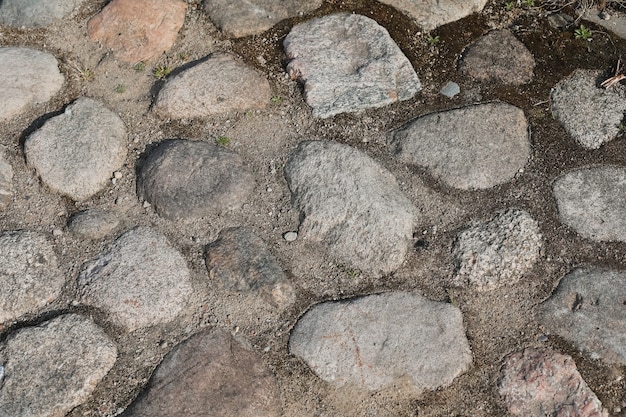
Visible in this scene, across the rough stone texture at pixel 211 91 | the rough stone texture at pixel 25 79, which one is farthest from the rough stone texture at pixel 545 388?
the rough stone texture at pixel 25 79

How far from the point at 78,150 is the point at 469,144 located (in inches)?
61.1

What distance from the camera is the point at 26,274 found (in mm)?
2754

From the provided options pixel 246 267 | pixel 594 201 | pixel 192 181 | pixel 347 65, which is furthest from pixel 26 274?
pixel 594 201

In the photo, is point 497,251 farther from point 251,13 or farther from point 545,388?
point 251,13

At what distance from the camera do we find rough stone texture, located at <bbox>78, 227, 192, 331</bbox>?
2.66 meters

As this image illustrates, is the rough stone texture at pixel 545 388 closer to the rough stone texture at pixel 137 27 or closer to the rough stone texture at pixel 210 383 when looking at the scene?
the rough stone texture at pixel 210 383

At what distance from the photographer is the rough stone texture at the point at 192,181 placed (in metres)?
2.91

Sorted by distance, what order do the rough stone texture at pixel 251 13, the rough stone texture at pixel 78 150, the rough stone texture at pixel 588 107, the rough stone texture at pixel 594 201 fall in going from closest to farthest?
the rough stone texture at pixel 594 201
the rough stone texture at pixel 78 150
the rough stone texture at pixel 588 107
the rough stone texture at pixel 251 13

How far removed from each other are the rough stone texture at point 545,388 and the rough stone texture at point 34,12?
2534 mm

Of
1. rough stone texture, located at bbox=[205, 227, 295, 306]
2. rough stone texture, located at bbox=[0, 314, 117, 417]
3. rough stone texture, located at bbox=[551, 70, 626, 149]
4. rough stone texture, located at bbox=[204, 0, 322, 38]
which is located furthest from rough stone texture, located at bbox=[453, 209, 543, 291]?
rough stone texture, located at bbox=[204, 0, 322, 38]

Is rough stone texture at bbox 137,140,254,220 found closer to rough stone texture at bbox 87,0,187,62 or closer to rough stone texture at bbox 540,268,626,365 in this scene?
rough stone texture at bbox 87,0,187,62

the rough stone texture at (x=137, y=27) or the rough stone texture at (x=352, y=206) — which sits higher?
the rough stone texture at (x=137, y=27)

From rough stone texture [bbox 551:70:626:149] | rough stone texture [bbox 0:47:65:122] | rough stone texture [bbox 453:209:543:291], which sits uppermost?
rough stone texture [bbox 0:47:65:122]

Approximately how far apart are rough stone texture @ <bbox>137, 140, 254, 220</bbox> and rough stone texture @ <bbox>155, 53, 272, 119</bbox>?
0.22 metres
